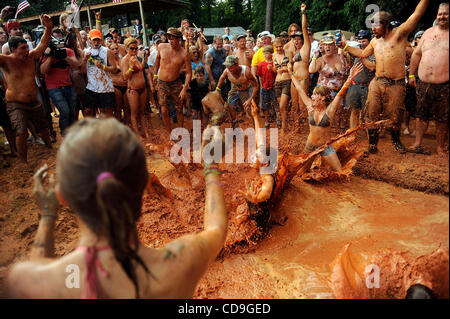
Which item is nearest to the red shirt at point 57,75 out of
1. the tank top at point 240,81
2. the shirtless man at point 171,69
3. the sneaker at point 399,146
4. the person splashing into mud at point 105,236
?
the shirtless man at point 171,69

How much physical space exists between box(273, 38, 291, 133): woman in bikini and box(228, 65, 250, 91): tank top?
0.72 meters

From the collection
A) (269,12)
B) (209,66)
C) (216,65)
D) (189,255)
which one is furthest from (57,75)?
(269,12)

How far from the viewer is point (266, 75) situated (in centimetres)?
661

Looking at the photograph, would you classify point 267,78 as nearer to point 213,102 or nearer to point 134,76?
point 213,102

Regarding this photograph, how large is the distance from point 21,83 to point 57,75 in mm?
688

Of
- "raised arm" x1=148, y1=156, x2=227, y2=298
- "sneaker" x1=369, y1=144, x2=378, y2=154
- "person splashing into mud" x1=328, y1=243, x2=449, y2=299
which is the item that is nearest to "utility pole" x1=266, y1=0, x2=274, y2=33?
"sneaker" x1=369, y1=144, x2=378, y2=154

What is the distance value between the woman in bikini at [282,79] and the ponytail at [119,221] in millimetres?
5777

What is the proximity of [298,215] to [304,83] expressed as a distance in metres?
3.65

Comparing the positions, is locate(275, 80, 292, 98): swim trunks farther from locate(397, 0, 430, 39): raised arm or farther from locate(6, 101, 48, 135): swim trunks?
locate(6, 101, 48, 135): swim trunks

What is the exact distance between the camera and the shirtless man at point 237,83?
6195 millimetres

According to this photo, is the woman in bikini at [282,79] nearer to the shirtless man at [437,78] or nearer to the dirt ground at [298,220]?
the dirt ground at [298,220]

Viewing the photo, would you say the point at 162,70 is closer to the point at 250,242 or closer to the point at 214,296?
the point at 250,242

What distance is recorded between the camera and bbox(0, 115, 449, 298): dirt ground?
7.53ft
